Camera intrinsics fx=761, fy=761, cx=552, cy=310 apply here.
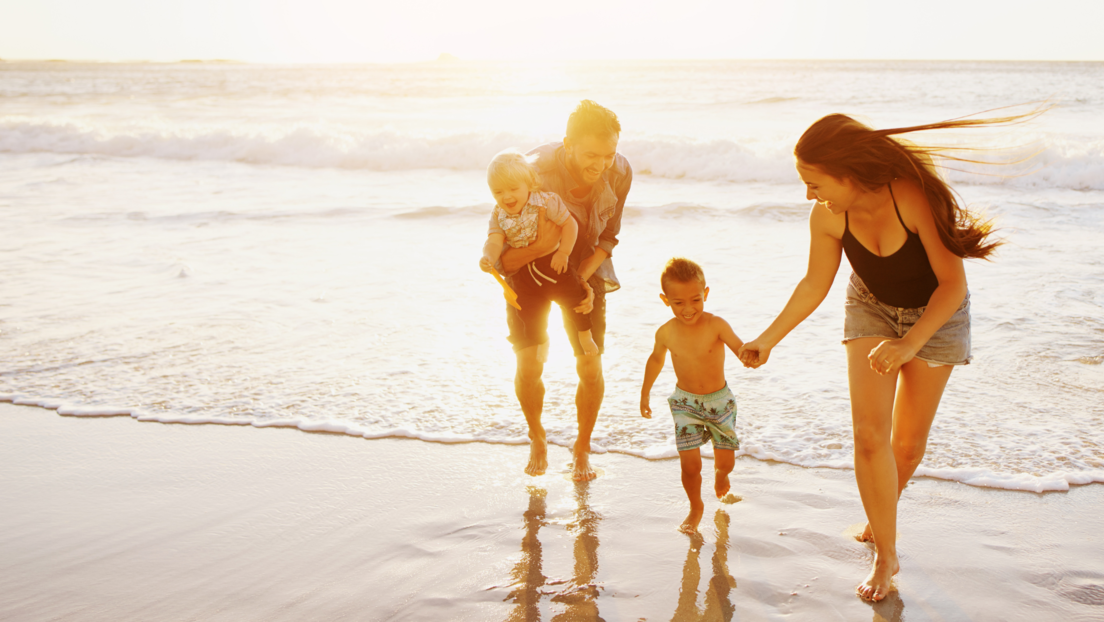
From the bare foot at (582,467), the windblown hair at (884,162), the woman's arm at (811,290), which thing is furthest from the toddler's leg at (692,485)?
the windblown hair at (884,162)

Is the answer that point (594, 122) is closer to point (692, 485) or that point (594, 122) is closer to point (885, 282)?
point (885, 282)

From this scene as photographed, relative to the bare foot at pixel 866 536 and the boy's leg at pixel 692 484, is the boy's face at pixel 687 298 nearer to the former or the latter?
the boy's leg at pixel 692 484

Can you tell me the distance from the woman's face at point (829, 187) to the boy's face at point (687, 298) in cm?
63

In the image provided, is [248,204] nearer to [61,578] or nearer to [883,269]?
[61,578]

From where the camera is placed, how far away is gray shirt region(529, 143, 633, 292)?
12.9 feet

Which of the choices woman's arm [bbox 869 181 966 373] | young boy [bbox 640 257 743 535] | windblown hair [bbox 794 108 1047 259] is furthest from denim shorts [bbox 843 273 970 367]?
young boy [bbox 640 257 743 535]

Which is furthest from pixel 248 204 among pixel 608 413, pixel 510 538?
pixel 510 538

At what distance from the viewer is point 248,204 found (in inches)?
505

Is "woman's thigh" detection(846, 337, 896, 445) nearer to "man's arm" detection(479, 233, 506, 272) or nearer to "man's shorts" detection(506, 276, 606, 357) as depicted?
"man's shorts" detection(506, 276, 606, 357)

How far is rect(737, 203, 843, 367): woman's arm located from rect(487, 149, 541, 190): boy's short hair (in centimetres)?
130

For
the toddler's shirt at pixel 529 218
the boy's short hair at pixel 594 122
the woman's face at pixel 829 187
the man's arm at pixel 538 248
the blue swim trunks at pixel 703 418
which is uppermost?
Answer: the boy's short hair at pixel 594 122

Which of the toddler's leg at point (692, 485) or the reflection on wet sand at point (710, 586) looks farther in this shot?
the toddler's leg at point (692, 485)

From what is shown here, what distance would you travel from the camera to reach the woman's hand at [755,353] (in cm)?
304

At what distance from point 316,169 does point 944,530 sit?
1684cm
